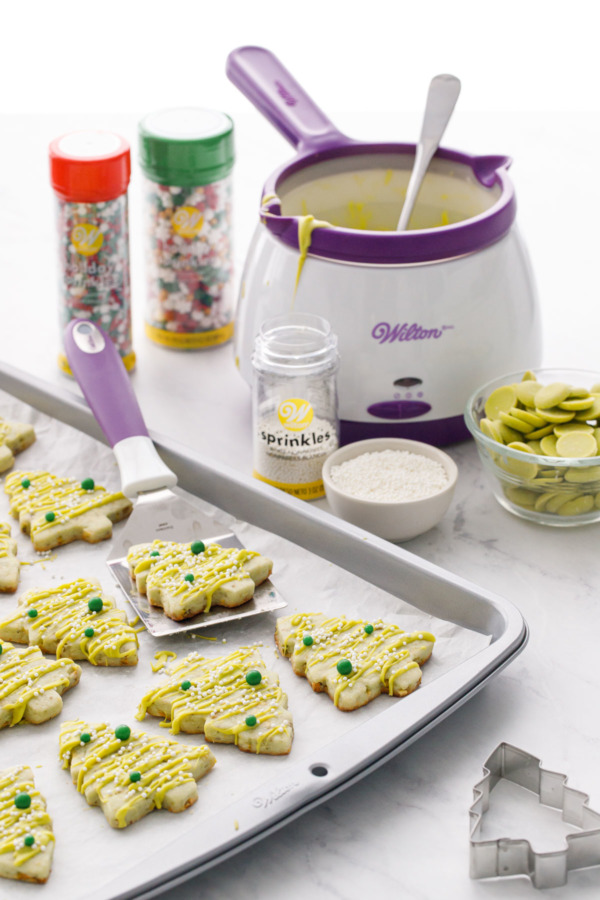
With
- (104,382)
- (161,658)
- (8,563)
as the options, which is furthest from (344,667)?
(104,382)

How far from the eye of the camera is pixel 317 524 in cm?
121

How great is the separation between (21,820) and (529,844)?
0.39 meters

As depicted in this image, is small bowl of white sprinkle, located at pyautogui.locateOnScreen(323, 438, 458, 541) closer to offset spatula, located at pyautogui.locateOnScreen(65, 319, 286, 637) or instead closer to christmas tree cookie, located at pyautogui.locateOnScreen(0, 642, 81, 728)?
offset spatula, located at pyautogui.locateOnScreen(65, 319, 286, 637)

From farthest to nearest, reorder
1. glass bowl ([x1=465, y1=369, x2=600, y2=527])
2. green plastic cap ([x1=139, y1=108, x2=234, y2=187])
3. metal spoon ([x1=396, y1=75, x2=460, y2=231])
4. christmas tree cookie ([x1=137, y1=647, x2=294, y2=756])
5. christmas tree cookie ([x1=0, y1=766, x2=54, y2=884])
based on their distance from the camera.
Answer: green plastic cap ([x1=139, y1=108, x2=234, y2=187])
metal spoon ([x1=396, y1=75, x2=460, y2=231])
glass bowl ([x1=465, y1=369, x2=600, y2=527])
christmas tree cookie ([x1=137, y1=647, x2=294, y2=756])
christmas tree cookie ([x1=0, y1=766, x2=54, y2=884])

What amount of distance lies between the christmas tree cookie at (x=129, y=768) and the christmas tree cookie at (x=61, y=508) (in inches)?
12.0

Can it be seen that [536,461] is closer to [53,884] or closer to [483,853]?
[483,853]

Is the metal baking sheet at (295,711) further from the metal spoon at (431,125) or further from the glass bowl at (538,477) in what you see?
the metal spoon at (431,125)

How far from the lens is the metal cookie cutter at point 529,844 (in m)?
0.85

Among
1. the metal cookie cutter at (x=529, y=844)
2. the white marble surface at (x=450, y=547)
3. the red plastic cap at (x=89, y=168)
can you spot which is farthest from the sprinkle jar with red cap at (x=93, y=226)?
the metal cookie cutter at (x=529, y=844)

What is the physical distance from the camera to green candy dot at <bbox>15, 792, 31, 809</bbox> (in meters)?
0.90

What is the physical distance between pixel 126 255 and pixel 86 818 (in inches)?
31.0

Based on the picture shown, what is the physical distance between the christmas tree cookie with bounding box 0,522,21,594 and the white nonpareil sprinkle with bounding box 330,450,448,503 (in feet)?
1.16

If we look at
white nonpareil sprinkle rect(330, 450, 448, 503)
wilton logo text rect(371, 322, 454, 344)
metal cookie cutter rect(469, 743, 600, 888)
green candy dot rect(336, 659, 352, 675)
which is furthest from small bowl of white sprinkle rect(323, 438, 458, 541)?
metal cookie cutter rect(469, 743, 600, 888)

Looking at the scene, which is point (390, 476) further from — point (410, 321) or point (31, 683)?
point (31, 683)
